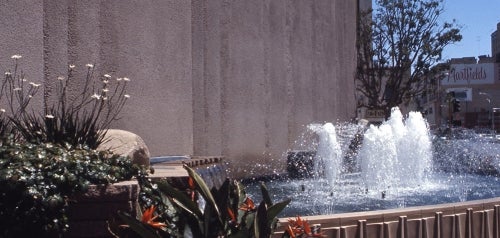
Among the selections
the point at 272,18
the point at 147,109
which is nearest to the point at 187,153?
the point at 147,109

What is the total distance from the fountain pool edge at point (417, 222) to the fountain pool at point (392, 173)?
2.90 meters

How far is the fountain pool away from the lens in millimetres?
10539

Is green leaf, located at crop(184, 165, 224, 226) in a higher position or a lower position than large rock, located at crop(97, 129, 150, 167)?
lower

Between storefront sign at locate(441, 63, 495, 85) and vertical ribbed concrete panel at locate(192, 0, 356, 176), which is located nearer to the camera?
vertical ribbed concrete panel at locate(192, 0, 356, 176)

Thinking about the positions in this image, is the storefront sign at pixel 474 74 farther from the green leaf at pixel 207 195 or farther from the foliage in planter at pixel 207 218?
the green leaf at pixel 207 195

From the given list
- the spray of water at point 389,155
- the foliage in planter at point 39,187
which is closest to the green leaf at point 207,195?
the foliage in planter at point 39,187

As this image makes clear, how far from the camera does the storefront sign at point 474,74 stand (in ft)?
260

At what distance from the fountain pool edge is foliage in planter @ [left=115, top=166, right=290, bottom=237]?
3.86ft

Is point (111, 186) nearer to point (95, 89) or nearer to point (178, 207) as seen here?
point (178, 207)

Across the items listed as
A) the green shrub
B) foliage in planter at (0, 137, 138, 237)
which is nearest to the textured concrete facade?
the green shrub

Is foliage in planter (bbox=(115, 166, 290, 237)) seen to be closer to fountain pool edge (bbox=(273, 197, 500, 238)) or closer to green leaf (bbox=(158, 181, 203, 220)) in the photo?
green leaf (bbox=(158, 181, 203, 220))

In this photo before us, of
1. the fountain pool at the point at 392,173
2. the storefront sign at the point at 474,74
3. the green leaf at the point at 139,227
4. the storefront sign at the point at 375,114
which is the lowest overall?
the fountain pool at the point at 392,173

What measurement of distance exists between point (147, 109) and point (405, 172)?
6.72 meters

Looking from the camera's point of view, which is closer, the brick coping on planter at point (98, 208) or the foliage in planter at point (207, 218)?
the foliage in planter at point (207, 218)
